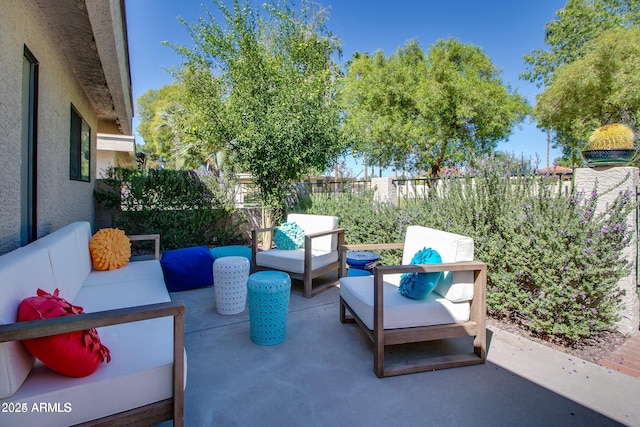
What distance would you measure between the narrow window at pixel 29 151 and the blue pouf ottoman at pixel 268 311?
199 cm

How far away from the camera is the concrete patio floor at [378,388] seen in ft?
6.27

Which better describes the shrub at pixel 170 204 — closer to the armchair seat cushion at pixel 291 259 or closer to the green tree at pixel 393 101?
the armchair seat cushion at pixel 291 259

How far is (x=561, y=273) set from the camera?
2.74 metres

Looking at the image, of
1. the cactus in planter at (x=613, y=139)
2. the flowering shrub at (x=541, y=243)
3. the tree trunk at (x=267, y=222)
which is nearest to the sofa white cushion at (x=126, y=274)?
the flowering shrub at (x=541, y=243)

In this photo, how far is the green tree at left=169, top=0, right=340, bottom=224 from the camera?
20.3 ft

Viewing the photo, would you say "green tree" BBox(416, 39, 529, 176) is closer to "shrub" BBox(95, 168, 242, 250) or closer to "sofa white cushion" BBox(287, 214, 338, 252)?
"shrub" BBox(95, 168, 242, 250)

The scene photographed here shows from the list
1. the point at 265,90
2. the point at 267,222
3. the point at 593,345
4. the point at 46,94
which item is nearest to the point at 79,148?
the point at 46,94

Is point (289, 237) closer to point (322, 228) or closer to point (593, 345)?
point (322, 228)

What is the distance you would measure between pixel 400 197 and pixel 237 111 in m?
3.47

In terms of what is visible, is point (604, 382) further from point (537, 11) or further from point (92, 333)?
point (537, 11)

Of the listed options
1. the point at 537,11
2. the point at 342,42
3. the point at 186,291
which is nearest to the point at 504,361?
the point at 186,291

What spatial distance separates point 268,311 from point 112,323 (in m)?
1.46

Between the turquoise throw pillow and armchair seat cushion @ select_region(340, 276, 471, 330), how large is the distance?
2085 millimetres

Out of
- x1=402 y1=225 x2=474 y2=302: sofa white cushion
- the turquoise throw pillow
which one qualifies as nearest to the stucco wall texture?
the turquoise throw pillow
